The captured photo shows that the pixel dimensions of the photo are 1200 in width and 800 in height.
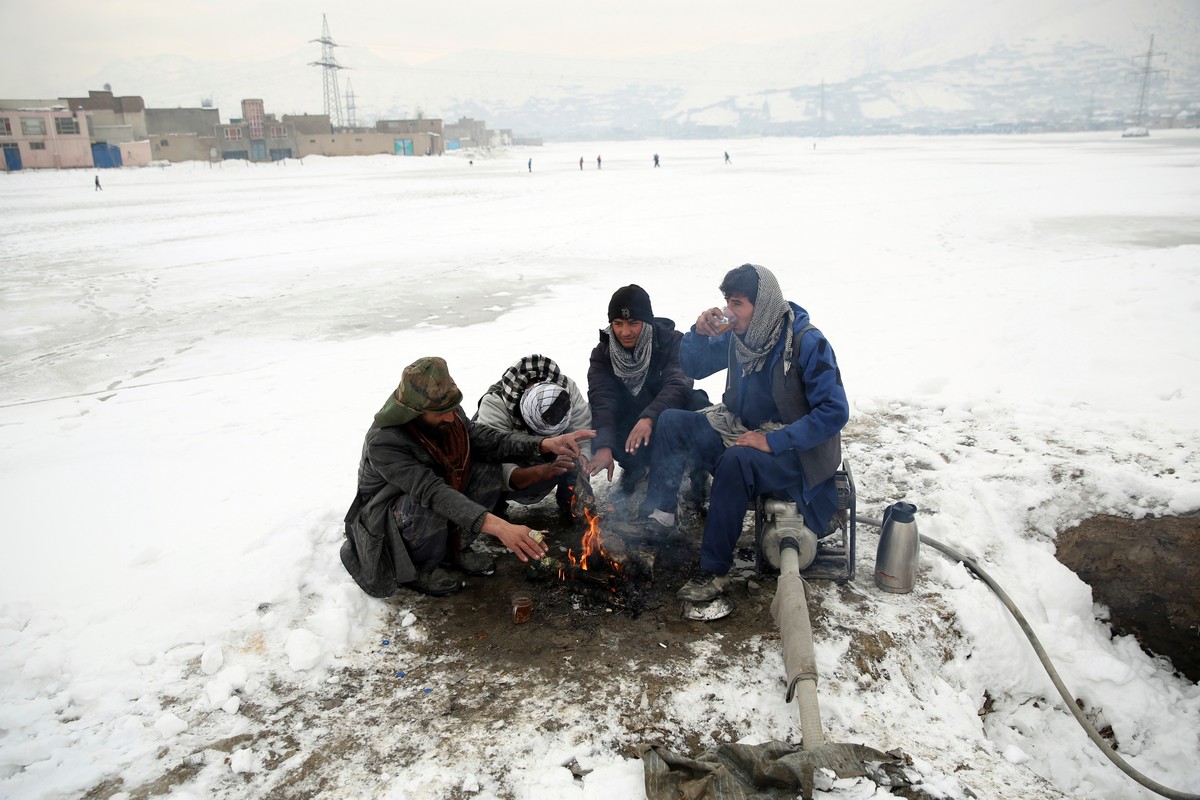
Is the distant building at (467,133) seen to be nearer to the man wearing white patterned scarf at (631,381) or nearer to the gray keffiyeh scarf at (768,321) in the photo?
the man wearing white patterned scarf at (631,381)

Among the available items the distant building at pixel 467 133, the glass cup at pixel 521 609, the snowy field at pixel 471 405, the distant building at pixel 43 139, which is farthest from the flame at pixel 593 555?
the distant building at pixel 467 133

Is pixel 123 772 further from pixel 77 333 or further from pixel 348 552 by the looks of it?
pixel 77 333

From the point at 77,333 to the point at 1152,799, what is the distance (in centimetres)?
1193

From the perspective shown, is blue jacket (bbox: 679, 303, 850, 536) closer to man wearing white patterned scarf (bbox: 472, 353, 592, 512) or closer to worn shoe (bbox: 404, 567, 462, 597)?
man wearing white patterned scarf (bbox: 472, 353, 592, 512)

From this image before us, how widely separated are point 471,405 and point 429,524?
329 cm

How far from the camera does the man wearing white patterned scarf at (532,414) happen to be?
14.1 ft

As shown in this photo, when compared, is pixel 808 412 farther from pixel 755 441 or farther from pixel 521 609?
pixel 521 609

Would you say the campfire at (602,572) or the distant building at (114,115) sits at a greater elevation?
the distant building at (114,115)

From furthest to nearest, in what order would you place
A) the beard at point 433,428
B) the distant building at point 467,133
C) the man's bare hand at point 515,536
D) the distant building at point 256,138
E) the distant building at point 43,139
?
the distant building at point 467,133 < the distant building at point 256,138 < the distant building at point 43,139 < the beard at point 433,428 < the man's bare hand at point 515,536

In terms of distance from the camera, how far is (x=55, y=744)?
286cm

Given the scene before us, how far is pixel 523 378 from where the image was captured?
14.7 feet

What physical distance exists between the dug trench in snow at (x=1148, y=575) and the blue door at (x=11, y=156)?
60358mm

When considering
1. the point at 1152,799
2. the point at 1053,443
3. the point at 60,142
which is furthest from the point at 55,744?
the point at 60,142

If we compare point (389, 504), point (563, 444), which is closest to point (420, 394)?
point (389, 504)
